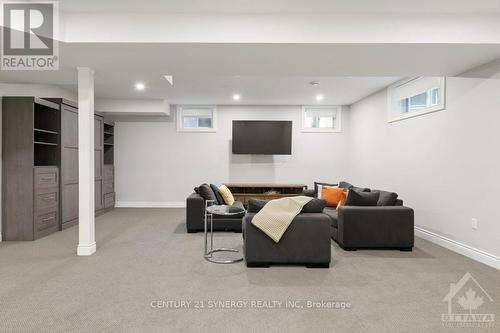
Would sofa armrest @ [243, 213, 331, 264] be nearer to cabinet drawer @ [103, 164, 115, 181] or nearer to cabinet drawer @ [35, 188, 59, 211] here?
cabinet drawer @ [35, 188, 59, 211]

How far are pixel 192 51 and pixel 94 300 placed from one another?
8.65 feet

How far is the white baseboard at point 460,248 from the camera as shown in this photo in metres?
3.61

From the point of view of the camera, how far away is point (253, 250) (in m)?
3.48

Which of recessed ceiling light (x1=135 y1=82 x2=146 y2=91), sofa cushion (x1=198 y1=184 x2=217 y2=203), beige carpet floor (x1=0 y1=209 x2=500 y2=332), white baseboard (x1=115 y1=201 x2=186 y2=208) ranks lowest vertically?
beige carpet floor (x1=0 y1=209 x2=500 y2=332)

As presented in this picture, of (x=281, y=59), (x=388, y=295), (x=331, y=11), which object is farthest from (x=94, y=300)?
(x=331, y=11)

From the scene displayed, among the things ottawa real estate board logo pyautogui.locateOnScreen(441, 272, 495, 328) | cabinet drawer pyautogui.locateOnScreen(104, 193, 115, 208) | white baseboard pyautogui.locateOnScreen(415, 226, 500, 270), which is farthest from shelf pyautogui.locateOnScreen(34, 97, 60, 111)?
white baseboard pyautogui.locateOnScreen(415, 226, 500, 270)

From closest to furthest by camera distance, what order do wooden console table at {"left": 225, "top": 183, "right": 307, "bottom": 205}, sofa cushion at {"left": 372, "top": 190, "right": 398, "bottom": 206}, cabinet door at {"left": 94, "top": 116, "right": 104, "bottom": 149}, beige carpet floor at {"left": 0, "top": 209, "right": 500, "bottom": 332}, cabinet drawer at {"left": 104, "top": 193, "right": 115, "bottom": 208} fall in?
1. beige carpet floor at {"left": 0, "top": 209, "right": 500, "bottom": 332}
2. sofa cushion at {"left": 372, "top": 190, "right": 398, "bottom": 206}
3. cabinet door at {"left": 94, "top": 116, "right": 104, "bottom": 149}
4. cabinet drawer at {"left": 104, "top": 193, "right": 115, "bottom": 208}
5. wooden console table at {"left": 225, "top": 183, "right": 307, "bottom": 205}

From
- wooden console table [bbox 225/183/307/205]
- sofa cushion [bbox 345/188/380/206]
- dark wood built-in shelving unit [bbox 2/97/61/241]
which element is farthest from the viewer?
wooden console table [bbox 225/183/307/205]

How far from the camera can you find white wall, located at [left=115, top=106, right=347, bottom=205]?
7996 mm

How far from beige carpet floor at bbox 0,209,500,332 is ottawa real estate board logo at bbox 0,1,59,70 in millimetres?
2469

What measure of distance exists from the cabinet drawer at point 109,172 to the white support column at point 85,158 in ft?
11.1

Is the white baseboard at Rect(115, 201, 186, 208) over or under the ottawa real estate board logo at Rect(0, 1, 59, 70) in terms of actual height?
under

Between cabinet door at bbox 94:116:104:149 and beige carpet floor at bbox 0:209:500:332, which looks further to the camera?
cabinet door at bbox 94:116:104:149

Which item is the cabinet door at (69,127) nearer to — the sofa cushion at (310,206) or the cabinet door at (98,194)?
the cabinet door at (98,194)
